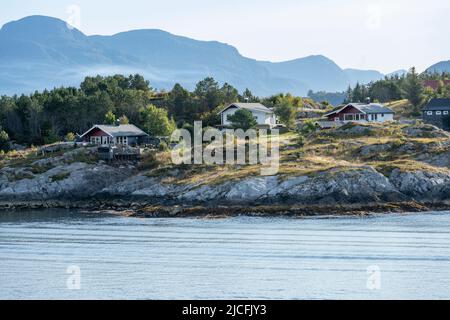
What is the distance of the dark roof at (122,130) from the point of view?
388 ft

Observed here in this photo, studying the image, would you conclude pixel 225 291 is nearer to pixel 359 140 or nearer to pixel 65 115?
pixel 359 140

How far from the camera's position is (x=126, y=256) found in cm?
6075

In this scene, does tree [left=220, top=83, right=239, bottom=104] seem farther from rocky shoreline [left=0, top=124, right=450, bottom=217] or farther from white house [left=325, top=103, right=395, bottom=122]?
rocky shoreline [left=0, top=124, right=450, bottom=217]

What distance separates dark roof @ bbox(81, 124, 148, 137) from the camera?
388 ft

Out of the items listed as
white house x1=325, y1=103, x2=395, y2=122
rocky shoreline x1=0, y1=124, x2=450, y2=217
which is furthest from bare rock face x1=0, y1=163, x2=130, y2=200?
white house x1=325, y1=103, x2=395, y2=122

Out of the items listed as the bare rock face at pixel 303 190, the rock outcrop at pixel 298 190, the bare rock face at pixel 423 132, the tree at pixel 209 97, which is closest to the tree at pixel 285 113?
the tree at pixel 209 97

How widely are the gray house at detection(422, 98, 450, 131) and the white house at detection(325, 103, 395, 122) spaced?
5.20m

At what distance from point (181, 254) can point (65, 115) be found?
78316 millimetres

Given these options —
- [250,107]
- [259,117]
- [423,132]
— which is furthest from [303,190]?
[250,107]

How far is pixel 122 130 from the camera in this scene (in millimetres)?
120500

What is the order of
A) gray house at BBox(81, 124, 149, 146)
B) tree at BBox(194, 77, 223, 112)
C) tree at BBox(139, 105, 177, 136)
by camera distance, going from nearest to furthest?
gray house at BBox(81, 124, 149, 146) → tree at BBox(139, 105, 177, 136) → tree at BBox(194, 77, 223, 112)

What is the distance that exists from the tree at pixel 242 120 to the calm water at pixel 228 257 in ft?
133

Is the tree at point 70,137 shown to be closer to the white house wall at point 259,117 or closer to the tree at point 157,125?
the tree at point 157,125
